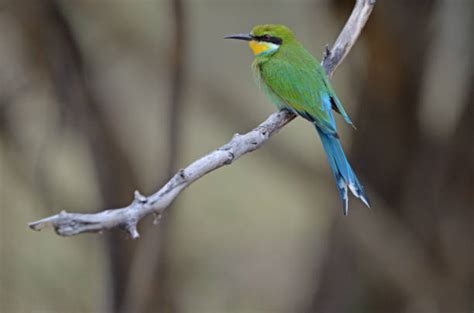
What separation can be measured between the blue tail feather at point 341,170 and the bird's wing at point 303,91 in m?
0.04

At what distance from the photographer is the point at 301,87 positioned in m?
2.46

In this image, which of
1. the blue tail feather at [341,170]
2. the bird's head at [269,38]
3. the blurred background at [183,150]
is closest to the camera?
the blue tail feather at [341,170]

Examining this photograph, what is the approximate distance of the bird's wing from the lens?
2.38 metres

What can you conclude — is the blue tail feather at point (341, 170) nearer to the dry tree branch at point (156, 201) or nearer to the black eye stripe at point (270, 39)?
the dry tree branch at point (156, 201)

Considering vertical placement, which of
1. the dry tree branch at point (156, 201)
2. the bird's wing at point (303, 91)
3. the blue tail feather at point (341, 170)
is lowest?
the blue tail feather at point (341, 170)

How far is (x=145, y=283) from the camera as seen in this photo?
345cm

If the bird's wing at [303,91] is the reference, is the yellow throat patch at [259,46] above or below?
above

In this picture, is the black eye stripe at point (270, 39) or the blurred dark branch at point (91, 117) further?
the blurred dark branch at point (91, 117)

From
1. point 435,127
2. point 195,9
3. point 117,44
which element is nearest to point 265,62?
point 435,127

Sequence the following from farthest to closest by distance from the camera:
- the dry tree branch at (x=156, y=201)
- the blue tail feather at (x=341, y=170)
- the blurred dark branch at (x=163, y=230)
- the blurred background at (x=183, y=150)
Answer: the blurred background at (x=183, y=150) → the blurred dark branch at (x=163, y=230) → the blue tail feather at (x=341, y=170) → the dry tree branch at (x=156, y=201)

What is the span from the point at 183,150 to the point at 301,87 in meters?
1.60

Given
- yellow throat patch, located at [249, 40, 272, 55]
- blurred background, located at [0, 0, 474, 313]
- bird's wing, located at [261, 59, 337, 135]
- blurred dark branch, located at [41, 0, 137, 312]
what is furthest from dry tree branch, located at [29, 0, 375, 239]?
blurred dark branch, located at [41, 0, 137, 312]

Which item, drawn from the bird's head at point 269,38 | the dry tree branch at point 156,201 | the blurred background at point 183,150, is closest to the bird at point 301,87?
the bird's head at point 269,38

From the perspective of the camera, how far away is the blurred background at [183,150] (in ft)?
12.1
